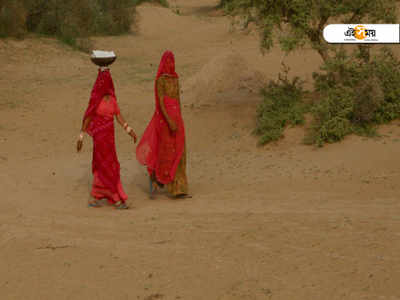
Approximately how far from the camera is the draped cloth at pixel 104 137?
6910 mm

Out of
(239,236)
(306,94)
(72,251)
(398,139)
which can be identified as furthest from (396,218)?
(306,94)

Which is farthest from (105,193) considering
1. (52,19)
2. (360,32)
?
(52,19)

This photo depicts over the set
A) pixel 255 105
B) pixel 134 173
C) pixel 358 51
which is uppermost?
pixel 358 51

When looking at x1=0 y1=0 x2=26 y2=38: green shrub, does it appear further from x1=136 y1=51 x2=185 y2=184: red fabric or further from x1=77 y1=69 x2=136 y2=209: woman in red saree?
x1=77 y1=69 x2=136 y2=209: woman in red saree

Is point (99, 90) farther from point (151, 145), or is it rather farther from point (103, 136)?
point (151, 145)

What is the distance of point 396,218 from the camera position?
5484 millimetres

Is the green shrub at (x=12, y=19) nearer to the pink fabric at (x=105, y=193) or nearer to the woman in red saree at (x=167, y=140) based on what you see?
A: the woman in red saree at (x=167, y=140)

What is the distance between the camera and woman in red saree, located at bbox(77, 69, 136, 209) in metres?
6.91

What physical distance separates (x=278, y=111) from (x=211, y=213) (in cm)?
507

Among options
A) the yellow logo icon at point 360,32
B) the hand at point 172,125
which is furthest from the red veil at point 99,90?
the yellow logo icon at point 360,32

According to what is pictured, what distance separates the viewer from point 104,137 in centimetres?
696

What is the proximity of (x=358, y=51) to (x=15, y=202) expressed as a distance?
302 inches

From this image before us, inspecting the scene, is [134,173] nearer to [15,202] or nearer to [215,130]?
[15,202]

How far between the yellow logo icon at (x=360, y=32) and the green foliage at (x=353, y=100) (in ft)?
1.93
